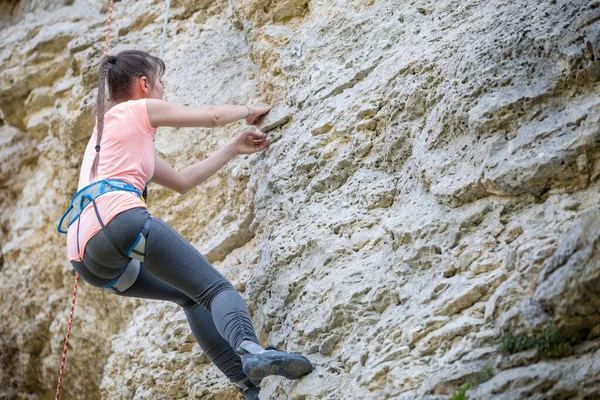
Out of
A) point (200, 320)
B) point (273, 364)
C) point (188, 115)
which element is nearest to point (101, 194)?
point (188, 115)

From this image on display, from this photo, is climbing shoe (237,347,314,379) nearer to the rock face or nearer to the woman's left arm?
the rock face

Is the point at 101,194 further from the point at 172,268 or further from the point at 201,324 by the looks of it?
the point at 201,324

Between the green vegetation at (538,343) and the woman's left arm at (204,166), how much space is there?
1.86m

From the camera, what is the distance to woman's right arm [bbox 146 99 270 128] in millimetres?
3170

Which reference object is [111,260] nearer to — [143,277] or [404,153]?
[143,277]

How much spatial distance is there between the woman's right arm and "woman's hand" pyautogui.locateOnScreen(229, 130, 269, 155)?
0.19 m

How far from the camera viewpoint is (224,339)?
321 centimetres

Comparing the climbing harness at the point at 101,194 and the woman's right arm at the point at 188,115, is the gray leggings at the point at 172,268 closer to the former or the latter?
the climbing harness at the point at 101,194

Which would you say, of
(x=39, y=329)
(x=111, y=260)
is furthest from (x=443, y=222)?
(x=39, y=329)

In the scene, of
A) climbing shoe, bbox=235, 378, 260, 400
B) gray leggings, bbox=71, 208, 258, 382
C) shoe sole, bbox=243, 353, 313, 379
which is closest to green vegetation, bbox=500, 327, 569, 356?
shoe sole, bbox=243, 353, 313, 379

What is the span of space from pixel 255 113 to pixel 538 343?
204 centimetres

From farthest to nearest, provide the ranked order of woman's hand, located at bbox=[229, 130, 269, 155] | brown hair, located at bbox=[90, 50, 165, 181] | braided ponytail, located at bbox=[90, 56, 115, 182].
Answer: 1. woman's hand, located at bbox=[229, 130, 269, 155]
2. brown hair, located at bbox=[90, 50, 165, 181]
3. braided ponytail, located at bbox=[90, 56, 115, 182]

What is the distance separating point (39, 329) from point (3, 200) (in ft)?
4.52

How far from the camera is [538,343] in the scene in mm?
2246
